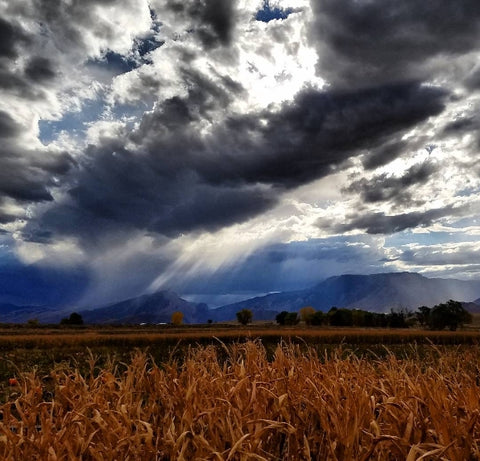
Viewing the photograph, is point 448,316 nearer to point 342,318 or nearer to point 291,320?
point 342,318

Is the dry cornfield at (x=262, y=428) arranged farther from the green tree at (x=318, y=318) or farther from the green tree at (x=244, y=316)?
the green tree at (x=244, y=316)

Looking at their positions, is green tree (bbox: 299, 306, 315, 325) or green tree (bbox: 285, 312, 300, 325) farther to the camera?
green tree (bbox: 285, 312, 300, 325)

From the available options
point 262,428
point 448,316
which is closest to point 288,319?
point 448,316

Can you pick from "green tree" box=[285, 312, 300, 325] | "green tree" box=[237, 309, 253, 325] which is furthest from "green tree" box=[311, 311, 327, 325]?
"green tree" box=[237, 309, 253, 325]

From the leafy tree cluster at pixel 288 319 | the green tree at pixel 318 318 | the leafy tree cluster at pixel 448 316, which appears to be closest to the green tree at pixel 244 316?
the leafy tree cluster at pixel 288 319

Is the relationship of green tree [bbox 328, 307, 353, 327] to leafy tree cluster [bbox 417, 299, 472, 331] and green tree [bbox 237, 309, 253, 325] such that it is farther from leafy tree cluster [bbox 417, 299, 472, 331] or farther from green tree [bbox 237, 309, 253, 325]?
green tree [bbox 237, 309, 253, 325]

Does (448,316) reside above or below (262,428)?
below

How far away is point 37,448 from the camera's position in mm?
2752

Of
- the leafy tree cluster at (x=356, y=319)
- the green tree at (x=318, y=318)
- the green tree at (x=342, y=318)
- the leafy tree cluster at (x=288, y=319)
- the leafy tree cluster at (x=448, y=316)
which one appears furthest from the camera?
the leafy tree cluster at (x=288, y=319)

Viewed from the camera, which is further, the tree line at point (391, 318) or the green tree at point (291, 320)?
the green tree at point (291, 320)

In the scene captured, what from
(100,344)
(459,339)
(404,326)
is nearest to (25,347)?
(100,344)

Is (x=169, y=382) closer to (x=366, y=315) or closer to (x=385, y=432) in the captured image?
(x=385, y=432)

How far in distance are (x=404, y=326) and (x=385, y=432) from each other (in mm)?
145905

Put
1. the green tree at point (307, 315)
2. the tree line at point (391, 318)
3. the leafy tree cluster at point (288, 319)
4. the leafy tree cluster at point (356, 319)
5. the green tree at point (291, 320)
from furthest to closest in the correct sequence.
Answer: the leafy tree cluster at point (288, 319), the green tree at point (291, 320), the green tree at point (307, 315), the leafy tree cluster at point (356, 319), the tree line at point (391, 318)
